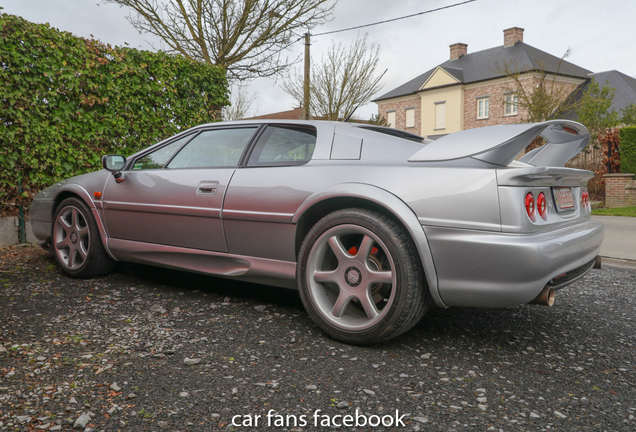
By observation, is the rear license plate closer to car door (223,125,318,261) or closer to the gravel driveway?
the gravel driveway

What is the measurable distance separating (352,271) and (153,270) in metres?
2.74

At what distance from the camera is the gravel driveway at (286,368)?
6.72 feet

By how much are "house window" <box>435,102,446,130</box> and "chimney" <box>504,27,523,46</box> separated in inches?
232

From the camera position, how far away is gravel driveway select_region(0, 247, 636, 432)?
205 centimetres

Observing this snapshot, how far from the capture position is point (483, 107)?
3256 centimetres

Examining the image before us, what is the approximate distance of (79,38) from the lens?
6.21m

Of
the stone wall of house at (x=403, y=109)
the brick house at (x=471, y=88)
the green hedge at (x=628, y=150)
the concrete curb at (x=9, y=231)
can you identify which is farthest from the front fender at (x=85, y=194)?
the stone wall of house at (x=403, y=109)

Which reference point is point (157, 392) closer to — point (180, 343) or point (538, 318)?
point (180, 343)

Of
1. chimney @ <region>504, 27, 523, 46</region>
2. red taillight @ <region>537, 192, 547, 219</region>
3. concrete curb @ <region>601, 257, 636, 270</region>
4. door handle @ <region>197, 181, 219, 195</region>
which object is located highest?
chimney @ <region>504, 27, 523, 46</region>

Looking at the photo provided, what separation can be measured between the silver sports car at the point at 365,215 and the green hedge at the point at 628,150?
13.6 m

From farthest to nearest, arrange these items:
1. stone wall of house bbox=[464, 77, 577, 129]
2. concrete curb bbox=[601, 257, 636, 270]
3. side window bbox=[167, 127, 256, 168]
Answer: stone wall of house bbox=[464, 77, 577, 129] < concrete curb bbox=[601, 257, 636, 270] < side window bbox=[167, 127, 256, 168]

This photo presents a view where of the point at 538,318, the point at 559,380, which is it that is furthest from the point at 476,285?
the point at 538,318

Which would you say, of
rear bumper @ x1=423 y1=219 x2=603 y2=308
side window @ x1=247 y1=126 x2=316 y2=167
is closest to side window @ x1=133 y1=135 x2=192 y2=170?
side window @ x1=247 y1=126 x2=316 y2=167

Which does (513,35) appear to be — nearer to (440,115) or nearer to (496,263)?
(440,115)
